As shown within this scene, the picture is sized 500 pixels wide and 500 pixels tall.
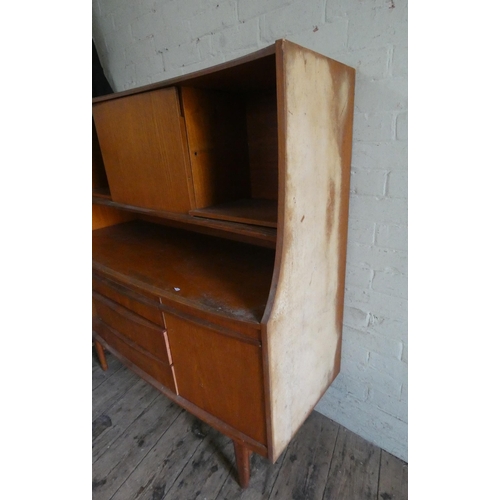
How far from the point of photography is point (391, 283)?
1108 mm

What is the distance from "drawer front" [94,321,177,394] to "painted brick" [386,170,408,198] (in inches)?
40.2

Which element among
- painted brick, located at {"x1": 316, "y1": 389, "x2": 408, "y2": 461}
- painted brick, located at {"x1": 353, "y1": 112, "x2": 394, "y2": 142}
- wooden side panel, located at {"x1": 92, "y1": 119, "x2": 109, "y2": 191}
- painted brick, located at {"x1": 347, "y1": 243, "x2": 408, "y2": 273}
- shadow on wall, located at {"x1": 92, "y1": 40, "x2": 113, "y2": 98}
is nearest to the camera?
painted brick, located at {"x1": 353, "y1": 112, "x2": 394, "y2": 142}

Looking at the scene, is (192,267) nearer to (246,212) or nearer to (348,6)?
(246,212)

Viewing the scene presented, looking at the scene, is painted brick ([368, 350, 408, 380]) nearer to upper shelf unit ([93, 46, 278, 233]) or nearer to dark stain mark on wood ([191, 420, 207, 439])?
upper shelf unit ([93, 46, 278, 233])

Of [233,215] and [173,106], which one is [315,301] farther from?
[173,106]

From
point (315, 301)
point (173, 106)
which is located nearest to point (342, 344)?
point (315, 301)

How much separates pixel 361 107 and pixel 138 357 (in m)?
1.31

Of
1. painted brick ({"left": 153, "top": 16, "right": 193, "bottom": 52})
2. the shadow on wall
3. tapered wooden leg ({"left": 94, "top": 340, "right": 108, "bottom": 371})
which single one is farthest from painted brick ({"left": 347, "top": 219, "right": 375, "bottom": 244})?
tapered wooden leg ({"left": 94, "top": 340, "right": 108, "bottom": 371})

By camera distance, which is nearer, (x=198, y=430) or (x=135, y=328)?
(x=135, y=328)

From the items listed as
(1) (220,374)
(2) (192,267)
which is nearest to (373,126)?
(2) (192,267)

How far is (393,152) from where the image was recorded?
0.97m

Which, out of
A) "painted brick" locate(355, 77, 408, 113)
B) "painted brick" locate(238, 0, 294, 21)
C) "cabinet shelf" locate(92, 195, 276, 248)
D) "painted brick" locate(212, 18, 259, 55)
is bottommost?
"cabinet shelf" locate(92, 195, 276, 248)

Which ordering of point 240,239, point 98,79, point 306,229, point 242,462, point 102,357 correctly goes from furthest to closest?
point 102,357 < point 98,79 < point 240,239 < point 242,462 < point 306,229

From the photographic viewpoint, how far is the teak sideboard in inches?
32.2
